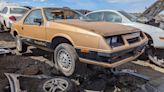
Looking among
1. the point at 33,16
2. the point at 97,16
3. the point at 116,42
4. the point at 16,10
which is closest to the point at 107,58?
the point at 116,42

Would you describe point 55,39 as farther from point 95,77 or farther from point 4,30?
point 4,30

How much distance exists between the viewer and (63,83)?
13.3 feet

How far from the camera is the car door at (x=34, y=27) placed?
5.83 m

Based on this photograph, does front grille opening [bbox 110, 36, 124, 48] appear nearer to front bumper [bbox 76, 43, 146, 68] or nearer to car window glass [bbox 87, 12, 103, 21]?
front bumper [bbox 76, 43, 146, 68]

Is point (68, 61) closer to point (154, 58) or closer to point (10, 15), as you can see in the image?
point (154, 58)

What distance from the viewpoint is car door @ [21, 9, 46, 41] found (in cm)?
583

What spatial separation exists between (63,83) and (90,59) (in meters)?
0.80

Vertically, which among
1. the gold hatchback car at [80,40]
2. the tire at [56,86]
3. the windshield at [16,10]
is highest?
the windshield at [16,10]

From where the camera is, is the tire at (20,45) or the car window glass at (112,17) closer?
the tire at (20,45)

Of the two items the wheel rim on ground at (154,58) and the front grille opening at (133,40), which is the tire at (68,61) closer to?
the front grille opening at (133,40)

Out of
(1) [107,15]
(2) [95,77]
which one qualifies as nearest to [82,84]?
(2) [95,77]

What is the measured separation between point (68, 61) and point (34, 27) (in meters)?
1.74

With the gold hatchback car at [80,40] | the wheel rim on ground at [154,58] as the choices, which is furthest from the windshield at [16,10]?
the wheel rim on ground at [154,58]

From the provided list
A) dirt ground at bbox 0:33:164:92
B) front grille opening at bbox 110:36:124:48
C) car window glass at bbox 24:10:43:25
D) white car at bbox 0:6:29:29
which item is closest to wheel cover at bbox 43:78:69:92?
dirt ground at bbox 0:33:164:92
